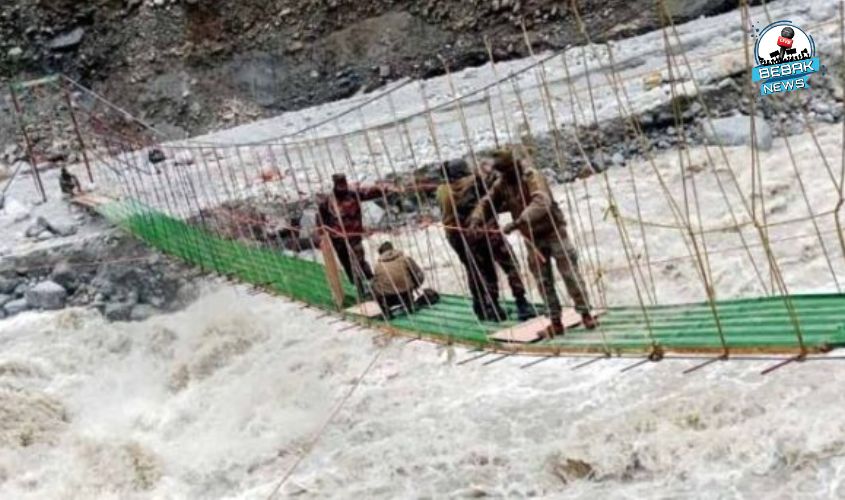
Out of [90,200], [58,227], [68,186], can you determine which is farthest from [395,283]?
[68,186]

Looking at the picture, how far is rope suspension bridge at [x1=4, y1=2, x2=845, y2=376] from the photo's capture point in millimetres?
3873

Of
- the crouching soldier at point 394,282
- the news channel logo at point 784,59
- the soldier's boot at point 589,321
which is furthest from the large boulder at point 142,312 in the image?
the news channel logo at point 784,59

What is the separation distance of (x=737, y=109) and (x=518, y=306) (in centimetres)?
462

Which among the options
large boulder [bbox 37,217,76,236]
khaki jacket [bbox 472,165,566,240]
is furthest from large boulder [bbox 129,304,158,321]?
khaki jacket [bbox 472,165,566,240]

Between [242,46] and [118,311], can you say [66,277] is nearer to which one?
[118,311]

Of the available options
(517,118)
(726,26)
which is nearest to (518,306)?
(517,118)

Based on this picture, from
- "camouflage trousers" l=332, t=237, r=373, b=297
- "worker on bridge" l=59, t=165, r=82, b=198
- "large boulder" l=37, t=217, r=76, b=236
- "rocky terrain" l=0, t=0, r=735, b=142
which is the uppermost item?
"rocky terrain" l=0, t=0, r=735, b=142

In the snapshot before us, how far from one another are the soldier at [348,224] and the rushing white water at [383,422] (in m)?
0.73

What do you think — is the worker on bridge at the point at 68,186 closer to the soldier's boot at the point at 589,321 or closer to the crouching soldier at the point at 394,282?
the crouching soldier at the point at 394,282

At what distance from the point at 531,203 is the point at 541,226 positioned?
107 millimetres

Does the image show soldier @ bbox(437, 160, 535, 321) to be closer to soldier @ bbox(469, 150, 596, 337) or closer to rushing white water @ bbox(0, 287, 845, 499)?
soldier @ bbox(469, 150, 596, 337)

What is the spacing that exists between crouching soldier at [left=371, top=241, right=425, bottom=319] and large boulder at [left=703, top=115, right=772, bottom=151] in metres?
3.70

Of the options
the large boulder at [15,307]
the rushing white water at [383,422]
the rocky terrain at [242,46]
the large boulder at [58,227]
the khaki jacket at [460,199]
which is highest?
the rocky terrain at [242,46]

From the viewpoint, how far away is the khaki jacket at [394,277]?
17.7ft
